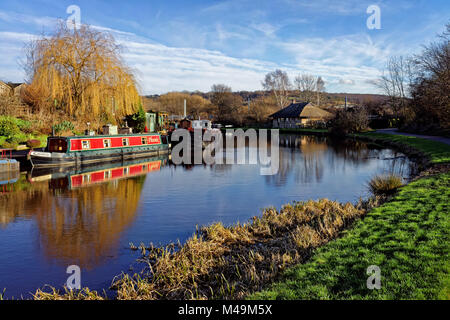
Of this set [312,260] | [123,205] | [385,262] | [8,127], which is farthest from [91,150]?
[385,262]

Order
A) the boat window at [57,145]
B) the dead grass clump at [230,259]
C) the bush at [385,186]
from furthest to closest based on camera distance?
1. the boat window at [57,145]
2. the bush at [385,186]
3. the dead grass clump at [230,259]

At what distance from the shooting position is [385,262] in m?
5.17

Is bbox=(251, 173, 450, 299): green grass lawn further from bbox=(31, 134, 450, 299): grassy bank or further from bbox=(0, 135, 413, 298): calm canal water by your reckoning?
bbox=(0, 135, 413, 298): calm canal water

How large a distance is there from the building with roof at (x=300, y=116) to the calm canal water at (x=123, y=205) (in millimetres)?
35120

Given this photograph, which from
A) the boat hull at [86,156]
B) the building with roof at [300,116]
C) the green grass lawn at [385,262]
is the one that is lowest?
the green grass lawn at [385,262]

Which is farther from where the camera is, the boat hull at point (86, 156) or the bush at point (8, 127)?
the bush at point (8, 127)

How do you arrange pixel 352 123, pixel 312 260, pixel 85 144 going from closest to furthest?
1. pixel 312 260
2. pixel 85 144
3. pixel 352 123

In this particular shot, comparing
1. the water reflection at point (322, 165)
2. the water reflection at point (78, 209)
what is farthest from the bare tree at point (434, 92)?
the water reflection at point (78, 209)

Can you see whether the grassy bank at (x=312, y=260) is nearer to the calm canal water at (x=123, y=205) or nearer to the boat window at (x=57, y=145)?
the calm canal water at (x=123, y=205)

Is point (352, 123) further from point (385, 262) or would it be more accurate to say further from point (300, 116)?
point (385, 262)

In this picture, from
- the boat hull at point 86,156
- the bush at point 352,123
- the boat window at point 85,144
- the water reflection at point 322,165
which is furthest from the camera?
the bush at point 352,123

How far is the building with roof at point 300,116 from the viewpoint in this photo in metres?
55.4

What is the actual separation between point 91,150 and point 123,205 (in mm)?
10499

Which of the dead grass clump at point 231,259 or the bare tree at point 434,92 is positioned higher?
the bare tree at point 434,92
